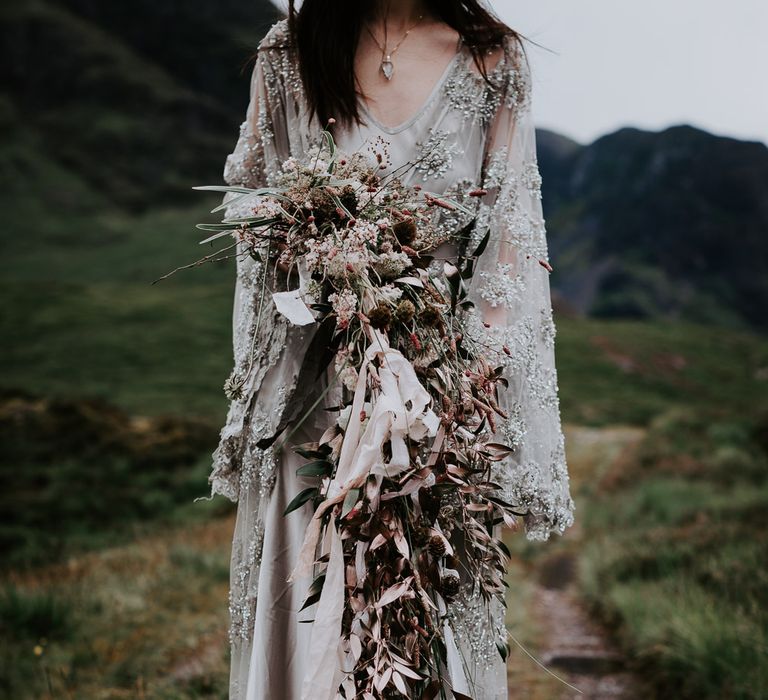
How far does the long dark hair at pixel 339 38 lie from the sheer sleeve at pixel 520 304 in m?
0.11

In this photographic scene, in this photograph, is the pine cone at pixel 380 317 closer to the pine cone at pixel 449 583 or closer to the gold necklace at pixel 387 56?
the pine cone at pixel 449 583

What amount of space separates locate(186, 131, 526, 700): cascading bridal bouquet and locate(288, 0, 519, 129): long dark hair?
40cm

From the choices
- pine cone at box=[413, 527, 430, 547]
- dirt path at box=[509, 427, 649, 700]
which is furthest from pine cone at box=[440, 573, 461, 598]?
dirt path at box=[509, 427, 649, 700]

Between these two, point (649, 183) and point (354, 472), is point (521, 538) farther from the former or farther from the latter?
point (649, 183)

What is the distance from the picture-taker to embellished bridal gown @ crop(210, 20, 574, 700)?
1.99 metres

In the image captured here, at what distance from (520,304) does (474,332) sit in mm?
189

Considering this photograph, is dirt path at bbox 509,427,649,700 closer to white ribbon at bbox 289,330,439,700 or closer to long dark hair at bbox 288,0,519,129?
white ribbon at bbox 289,330,439,700

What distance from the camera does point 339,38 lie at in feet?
7.41

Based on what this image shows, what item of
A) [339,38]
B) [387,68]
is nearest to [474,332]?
[387,68]

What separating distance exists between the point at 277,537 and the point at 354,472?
23.1 inches

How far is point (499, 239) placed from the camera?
2.24 metres

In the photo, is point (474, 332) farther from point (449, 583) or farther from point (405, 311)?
point (449, 583)

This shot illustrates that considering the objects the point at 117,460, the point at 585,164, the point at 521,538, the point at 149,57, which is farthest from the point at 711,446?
the point at 585,164

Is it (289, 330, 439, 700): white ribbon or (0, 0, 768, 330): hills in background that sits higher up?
(0, 0, 768, 330): hills in background
